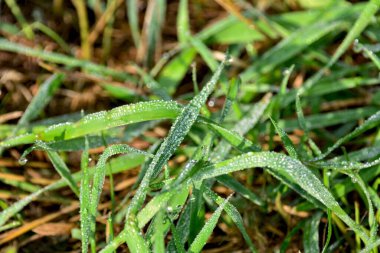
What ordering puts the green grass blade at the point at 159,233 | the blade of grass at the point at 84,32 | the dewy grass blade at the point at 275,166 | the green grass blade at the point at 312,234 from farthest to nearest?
the blade of grass at the point at 84,32 < the green grass blade at the point at 312,234 < the dewy grass blade at the point at 275,166 < the green grass blade at the point at 159,233

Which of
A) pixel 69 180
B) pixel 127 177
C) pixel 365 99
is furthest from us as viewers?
pixel 365 99

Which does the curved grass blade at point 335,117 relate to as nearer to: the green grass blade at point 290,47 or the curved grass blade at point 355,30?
the curved grass blade at point 355,30

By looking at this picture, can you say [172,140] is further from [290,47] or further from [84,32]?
[84,32]

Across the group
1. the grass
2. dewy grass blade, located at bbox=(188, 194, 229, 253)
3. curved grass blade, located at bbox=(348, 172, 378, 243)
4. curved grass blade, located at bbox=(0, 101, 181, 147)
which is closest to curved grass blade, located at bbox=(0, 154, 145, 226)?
the grass

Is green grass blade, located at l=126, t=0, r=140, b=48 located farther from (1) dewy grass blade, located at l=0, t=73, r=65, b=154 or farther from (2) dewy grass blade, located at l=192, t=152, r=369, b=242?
(2) dewy grass blade, located at l=192, t=152, r=369, b=242

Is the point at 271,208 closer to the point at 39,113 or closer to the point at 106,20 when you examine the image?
the point at 39,113

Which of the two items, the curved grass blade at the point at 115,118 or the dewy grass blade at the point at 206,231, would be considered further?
the curved grass blade at the point at 115,118

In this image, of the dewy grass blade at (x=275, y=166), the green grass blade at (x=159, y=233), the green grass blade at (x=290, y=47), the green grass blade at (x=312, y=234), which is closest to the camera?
the green grass blade at (x=159, y=233)

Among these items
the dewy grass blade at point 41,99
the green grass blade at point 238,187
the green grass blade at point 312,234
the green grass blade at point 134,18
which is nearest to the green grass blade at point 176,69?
the green grass blade at point 134,18

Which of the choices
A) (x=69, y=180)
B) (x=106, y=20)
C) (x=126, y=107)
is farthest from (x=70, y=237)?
(x=106, y=20)
